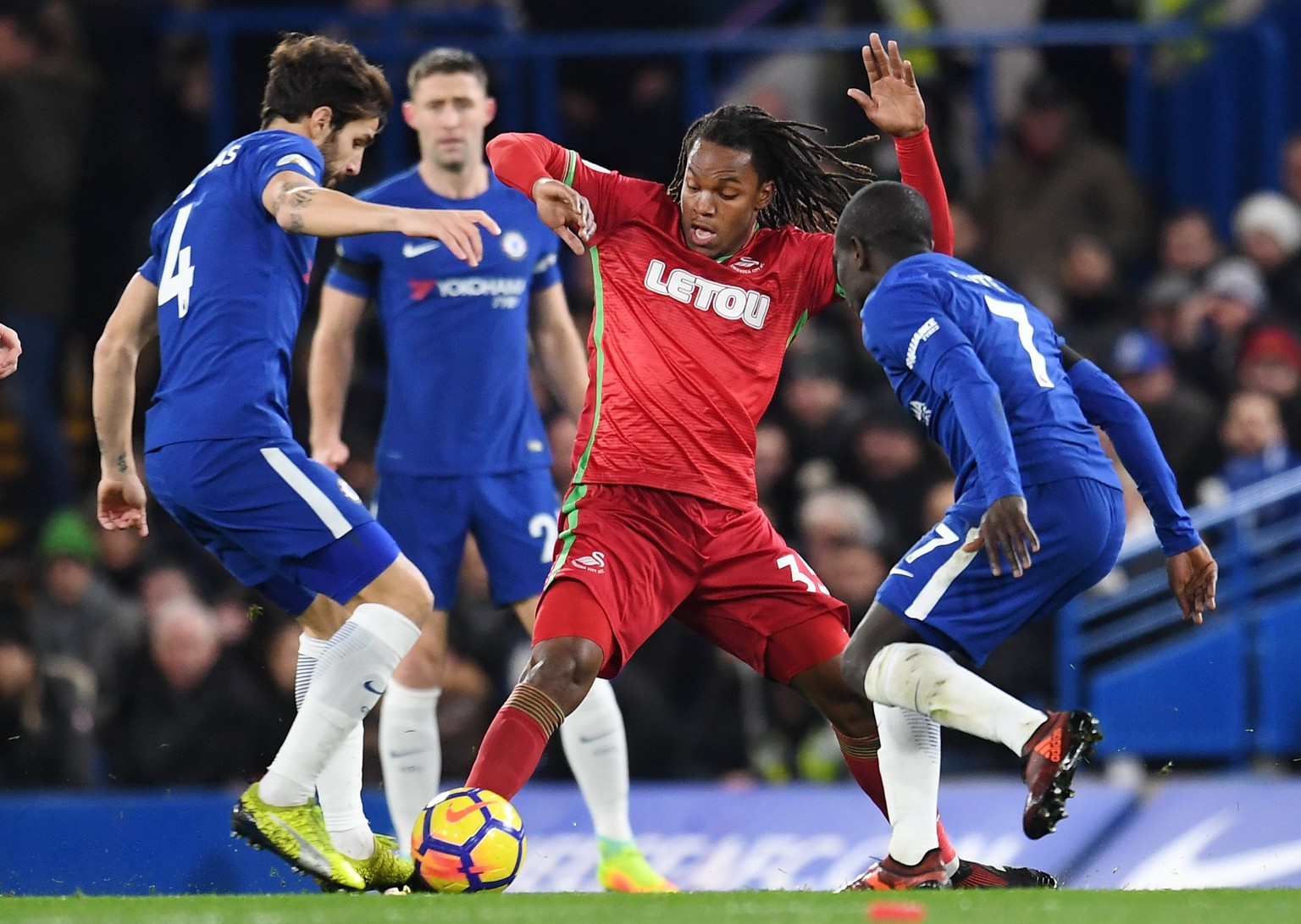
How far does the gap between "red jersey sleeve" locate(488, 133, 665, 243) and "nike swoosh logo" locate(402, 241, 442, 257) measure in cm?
121

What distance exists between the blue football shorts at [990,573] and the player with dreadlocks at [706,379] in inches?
23.4

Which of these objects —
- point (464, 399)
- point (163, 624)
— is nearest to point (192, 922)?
point (464, 399)

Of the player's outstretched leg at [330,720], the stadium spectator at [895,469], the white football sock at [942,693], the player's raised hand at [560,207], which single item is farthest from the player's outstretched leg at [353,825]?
the stadium spectator at [895,469]

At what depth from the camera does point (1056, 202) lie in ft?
42.6

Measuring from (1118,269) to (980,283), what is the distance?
7.37 m

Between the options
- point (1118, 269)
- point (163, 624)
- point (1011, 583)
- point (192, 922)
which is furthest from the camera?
point (1118, 269)

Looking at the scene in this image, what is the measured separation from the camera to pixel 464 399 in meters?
7.46

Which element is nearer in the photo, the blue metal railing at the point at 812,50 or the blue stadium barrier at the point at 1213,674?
the blue stadium barrier at the point at 1213,674

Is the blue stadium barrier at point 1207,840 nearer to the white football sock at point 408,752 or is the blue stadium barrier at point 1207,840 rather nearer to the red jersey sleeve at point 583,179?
the white football sock at point 408,752

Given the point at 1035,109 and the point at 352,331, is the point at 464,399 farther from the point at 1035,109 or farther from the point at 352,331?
the point at 1035,109

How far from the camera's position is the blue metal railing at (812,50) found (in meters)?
12.7

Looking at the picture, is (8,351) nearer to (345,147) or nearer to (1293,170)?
(345,147)

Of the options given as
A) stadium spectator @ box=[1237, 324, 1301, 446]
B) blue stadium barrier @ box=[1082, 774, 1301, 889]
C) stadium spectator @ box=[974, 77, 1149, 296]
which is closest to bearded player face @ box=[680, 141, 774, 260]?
blue stadium barrier @ box=[1082, 774, 1301, 889]

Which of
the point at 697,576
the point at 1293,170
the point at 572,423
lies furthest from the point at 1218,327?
the point at 697,576
